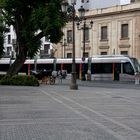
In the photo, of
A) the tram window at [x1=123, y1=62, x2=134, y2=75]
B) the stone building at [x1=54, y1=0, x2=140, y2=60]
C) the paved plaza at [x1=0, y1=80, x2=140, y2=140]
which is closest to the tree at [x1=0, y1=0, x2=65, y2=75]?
the tram window at [x1=123, y1=62, x2=134, y2=75]

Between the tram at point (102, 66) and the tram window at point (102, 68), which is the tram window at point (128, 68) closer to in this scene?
the tram at point (102, 66)

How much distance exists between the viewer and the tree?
43.7m

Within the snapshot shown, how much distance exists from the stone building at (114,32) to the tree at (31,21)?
27.0m

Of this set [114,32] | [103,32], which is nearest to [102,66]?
[114,32]

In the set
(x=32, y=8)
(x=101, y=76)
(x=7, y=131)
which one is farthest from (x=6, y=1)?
(x=7, y=131)

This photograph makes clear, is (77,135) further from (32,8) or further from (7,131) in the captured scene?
(32,8)

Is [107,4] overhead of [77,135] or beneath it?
overhead

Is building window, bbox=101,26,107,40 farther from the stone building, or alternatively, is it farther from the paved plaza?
the paved plaza

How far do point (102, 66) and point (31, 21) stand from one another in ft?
73.2

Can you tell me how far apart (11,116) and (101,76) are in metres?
49.4

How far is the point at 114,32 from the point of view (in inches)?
3081

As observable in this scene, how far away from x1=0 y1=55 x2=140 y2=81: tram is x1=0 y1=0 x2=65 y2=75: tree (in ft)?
55.3

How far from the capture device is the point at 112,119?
51.0ft

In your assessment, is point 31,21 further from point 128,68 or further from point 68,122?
point 68,122
